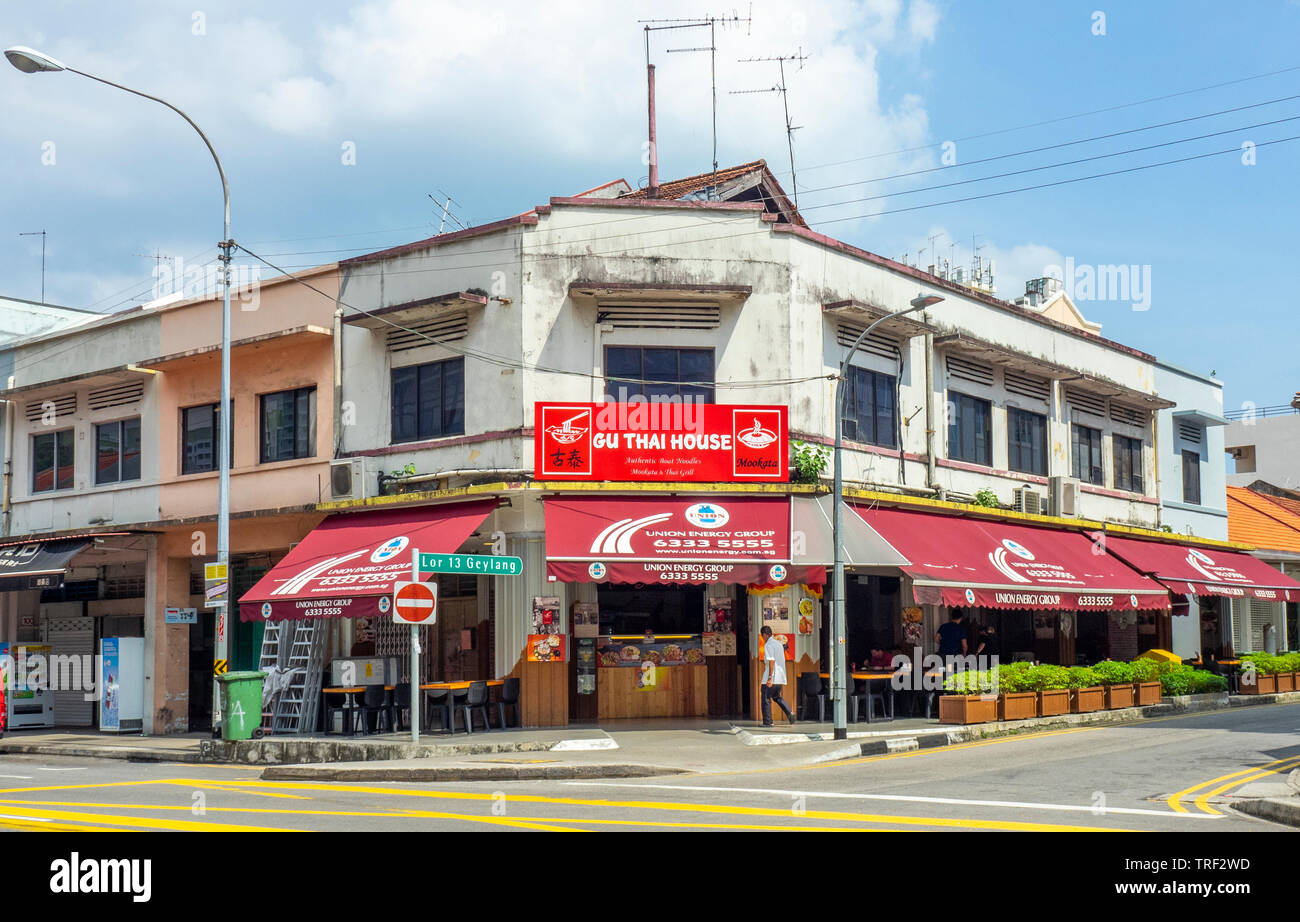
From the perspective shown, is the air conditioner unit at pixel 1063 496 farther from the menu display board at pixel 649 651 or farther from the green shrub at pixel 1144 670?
the menu display board at pixel 649 651

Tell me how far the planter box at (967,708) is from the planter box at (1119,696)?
13.4ft

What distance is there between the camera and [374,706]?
73.1ft

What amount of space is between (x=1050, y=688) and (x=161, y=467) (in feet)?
61.2

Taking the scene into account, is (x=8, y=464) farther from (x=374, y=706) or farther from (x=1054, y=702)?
(x=1054, y=702)

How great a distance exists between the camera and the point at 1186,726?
22.4 m

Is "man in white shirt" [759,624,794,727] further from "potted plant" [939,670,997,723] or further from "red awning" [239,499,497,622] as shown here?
"red awning" [239,499,497,622]

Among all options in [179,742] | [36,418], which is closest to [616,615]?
[179,742]

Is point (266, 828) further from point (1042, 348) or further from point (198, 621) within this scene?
point (1042, 348)

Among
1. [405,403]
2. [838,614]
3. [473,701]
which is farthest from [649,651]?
[405,403]

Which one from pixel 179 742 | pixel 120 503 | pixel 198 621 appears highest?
pixel 120 503

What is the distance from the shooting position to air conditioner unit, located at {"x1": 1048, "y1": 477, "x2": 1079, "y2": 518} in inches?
1161

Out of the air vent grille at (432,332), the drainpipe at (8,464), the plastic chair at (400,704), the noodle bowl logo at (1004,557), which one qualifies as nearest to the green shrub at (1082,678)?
the noodle bowl logo at (1004,557)

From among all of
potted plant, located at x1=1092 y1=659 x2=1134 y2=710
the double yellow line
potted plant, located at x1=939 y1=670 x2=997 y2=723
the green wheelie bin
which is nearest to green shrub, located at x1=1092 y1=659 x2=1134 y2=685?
potted plant, located at x1=1092 y1=659 x2=1134 y2=710

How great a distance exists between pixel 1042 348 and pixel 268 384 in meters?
17.6
